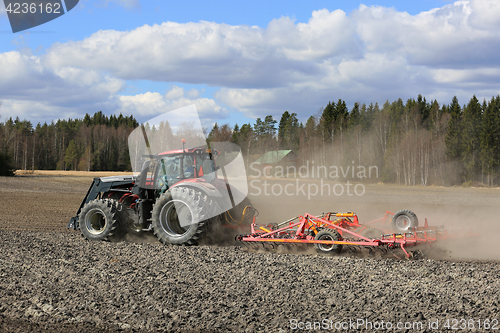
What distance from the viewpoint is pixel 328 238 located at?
7.38 meters

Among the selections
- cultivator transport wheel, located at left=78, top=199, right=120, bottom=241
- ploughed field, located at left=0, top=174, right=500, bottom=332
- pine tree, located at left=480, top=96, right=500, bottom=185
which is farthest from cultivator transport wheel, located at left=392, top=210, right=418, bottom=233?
pine tree, located at left=480, top=96, right=500, bottom=185

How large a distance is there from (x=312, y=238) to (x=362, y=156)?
141ft

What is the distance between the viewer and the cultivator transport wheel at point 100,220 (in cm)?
822

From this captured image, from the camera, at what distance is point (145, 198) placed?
28.7 ft

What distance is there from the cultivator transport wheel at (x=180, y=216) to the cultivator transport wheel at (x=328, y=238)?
2.13 metres

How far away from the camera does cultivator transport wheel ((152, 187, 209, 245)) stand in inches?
301

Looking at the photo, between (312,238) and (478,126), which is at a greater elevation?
(478,126)

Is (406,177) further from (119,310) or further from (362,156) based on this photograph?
(119,310)

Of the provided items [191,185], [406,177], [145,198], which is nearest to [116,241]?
[145,198]

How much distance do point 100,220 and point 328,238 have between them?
4762 mm

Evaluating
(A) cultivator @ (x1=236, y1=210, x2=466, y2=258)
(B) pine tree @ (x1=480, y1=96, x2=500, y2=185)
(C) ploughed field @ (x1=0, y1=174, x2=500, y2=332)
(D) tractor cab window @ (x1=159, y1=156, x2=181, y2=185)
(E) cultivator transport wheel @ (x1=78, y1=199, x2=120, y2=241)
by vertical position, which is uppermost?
(B) pine tree @ (x1=480, y1=96, x2=500, y2=185)

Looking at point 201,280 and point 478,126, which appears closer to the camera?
point 201,280

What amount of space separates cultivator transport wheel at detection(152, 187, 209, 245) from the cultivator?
0.89 metres

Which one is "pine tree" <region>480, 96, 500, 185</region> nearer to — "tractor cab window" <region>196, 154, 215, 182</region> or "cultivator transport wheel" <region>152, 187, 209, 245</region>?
"tractor cab window" <region>196, 154, 215, 182</region>
